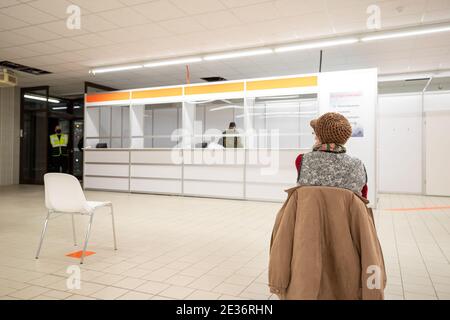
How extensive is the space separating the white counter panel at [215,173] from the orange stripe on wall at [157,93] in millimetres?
1806

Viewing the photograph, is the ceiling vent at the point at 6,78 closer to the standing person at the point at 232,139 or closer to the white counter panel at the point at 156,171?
the white counter panel at the point at 156,171

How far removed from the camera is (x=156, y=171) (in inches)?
332

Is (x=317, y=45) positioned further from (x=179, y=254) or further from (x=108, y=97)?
(x=108, y=97)

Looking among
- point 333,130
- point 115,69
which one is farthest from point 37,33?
point 333,130

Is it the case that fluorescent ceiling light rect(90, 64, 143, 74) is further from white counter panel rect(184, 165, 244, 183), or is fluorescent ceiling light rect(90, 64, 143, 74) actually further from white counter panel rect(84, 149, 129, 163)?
white counter panel rect(184, 165, 244, 183)

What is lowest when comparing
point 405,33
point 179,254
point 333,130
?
point 179,254

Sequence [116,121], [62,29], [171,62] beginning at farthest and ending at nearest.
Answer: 1. [116,121]
2. [171,62]
3. [62,29]

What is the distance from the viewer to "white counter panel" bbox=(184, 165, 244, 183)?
7.59 metres

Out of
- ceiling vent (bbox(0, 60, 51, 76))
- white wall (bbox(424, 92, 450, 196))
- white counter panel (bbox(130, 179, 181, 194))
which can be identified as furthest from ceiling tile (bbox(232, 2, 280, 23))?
ceiling vent (bbox(0, 60, 51, 76))

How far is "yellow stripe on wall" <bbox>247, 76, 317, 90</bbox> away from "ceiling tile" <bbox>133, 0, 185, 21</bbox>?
2484 millimetres

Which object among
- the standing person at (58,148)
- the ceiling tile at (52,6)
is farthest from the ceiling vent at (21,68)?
the ceiling tile at (52,6)

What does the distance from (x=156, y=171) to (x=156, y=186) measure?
14.9 inches

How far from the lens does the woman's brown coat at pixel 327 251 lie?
1.65 meters
